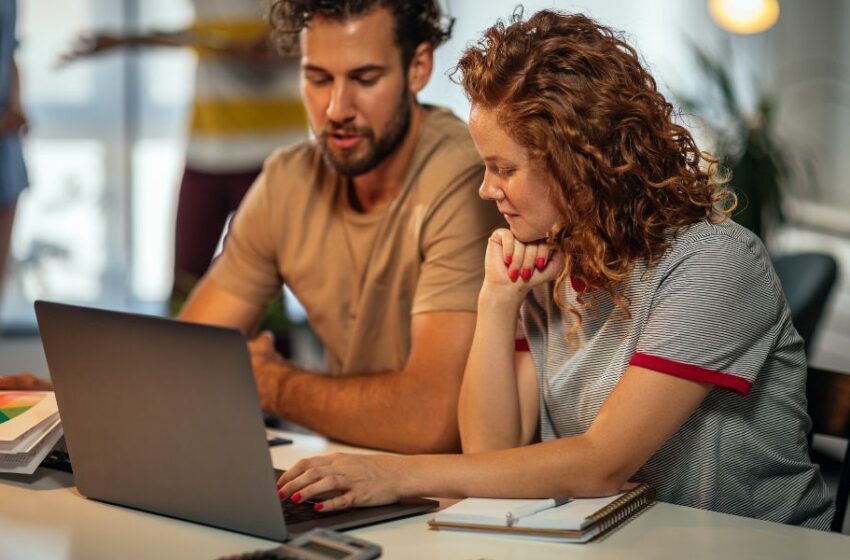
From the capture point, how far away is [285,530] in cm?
128

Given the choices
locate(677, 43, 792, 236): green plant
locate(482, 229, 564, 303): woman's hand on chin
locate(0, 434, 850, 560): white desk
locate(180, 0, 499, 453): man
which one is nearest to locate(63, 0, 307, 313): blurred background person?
locate(677, 43, 792, 236): green plant

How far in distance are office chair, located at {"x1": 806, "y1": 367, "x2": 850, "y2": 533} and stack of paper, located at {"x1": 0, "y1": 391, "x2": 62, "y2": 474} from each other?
1066mm

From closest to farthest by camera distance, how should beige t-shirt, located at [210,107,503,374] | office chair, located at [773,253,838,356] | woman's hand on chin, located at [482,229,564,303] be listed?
woman's hand on chin, located at [482,229,564,303] < beige t-shirt, located at [210,107,503,374] < office chair, located at [773,253,838,356]

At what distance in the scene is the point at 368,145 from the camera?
6.85ft

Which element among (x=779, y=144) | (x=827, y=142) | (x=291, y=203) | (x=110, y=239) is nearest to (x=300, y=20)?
(x=291, y=203)

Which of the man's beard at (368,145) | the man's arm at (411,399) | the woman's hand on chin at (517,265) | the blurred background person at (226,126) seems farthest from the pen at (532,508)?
the blurred background person at (226,126)

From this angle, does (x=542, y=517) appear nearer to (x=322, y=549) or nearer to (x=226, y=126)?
(x=322, y=549)

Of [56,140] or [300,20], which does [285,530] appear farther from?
[56,140]

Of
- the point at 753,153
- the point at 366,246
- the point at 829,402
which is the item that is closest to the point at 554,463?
the point at 829,402

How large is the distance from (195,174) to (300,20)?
1.60m

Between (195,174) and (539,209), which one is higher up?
(539,209)

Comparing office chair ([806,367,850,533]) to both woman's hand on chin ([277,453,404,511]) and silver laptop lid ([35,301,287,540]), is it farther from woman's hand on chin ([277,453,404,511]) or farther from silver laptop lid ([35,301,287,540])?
silver laptop lid ([35,301,287,540])

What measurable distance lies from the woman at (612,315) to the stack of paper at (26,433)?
34 cm

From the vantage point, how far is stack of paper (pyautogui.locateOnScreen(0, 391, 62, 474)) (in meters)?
1.52
